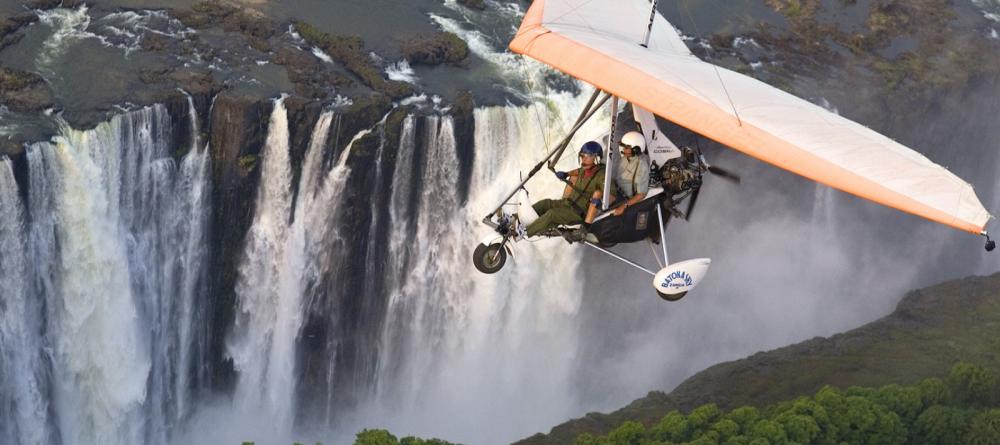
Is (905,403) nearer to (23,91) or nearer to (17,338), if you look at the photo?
(17,338)

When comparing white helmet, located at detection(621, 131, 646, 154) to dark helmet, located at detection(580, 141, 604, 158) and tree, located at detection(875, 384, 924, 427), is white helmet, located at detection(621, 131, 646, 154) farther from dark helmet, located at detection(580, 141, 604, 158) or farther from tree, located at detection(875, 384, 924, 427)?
tree, located at detection(875, 384, 924, 427)

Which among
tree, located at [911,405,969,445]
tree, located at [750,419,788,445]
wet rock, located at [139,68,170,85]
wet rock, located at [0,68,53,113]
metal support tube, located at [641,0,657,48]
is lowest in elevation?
tree, located at [750,419,788,445]

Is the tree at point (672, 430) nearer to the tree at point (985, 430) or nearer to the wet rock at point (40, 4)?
the tree at point (985, 430)

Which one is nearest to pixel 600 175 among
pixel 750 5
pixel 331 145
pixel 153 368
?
pixel 331 145

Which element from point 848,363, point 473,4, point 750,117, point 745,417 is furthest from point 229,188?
point 750,117

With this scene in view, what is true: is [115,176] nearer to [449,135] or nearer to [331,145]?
[331,145]

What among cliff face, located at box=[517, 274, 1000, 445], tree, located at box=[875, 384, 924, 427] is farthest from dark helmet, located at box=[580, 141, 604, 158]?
tree, located at box=[875, 384, 924, 427]

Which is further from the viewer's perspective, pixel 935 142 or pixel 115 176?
pixel 935 142

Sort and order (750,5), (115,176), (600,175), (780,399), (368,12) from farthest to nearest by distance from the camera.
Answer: (750,5) < (368,12) < (780,399) < (115,176) < (600,175)
